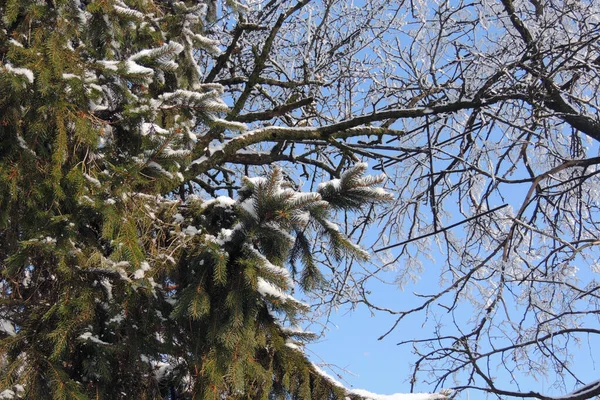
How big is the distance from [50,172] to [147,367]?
116cm

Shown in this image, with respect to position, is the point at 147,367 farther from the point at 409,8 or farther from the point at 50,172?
the point at 409,8

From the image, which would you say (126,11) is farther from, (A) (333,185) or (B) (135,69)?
(A) (333,185)

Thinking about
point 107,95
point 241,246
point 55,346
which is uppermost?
point 107,95

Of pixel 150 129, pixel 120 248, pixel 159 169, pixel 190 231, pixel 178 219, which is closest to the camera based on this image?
pixel 120 248

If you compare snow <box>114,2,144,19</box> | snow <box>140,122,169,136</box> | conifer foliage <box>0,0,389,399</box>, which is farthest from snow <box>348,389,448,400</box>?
snow <box>114,2,144,19</box>

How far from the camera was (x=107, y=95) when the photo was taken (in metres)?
3.36

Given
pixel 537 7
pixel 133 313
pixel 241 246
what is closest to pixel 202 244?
pixel 241 246

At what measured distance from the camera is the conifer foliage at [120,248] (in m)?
2.88

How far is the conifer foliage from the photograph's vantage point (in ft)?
9.46

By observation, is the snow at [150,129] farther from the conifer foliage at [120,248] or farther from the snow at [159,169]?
the snow at [159,169]

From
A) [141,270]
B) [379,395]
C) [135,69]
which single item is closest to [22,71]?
[135,69]

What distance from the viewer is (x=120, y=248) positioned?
2939mm

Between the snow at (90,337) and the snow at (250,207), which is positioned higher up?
the snow at (250,207)

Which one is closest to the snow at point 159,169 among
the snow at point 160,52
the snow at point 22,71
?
the snow at point 160,52
